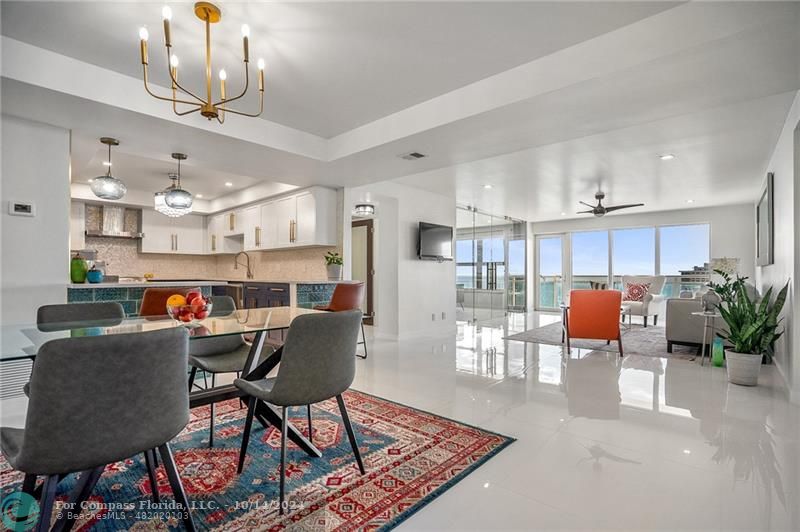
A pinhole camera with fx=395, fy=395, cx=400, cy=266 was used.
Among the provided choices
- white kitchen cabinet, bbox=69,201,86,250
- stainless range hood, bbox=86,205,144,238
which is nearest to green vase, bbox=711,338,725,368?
stainless range hood, bbox=86,205,144,238

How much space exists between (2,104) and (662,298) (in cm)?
976

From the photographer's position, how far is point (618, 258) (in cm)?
994

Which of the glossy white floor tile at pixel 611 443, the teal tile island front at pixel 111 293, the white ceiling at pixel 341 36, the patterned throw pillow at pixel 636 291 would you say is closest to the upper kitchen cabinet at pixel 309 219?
the glossy white floor tile at pixel 611 443

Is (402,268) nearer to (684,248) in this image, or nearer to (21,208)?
(21,208)

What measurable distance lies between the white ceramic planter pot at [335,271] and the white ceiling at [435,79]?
A: 1.43m

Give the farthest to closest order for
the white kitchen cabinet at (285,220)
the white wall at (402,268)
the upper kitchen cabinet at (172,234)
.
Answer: the upper kitchen cabinet at (172,234) → the white wall at (402,268) → the white kitchen cabinet at (285,220)

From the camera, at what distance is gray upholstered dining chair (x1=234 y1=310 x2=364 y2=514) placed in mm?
1801

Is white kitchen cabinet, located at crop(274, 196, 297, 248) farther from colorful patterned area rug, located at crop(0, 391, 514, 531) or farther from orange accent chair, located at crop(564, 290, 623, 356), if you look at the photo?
orange accent chair, located at crop(564, 290, 623, 356)

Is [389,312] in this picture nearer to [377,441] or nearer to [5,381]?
[377,441]

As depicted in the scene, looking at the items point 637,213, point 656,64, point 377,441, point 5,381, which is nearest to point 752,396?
point 656,64

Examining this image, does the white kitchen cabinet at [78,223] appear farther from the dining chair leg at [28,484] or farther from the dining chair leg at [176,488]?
the dining chair leg at [176,488]

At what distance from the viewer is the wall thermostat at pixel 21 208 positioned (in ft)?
10.3

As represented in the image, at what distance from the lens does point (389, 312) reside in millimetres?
6551

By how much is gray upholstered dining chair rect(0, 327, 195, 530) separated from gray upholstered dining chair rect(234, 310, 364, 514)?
0.45 metres
